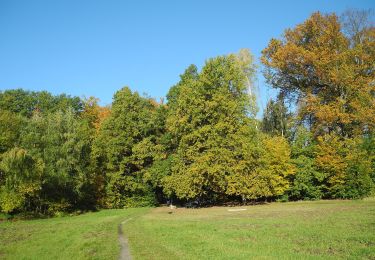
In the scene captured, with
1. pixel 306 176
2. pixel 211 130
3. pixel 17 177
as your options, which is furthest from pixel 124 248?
pixel 306 176

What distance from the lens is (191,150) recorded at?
43938 mm

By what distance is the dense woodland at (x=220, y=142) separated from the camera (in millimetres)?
42219

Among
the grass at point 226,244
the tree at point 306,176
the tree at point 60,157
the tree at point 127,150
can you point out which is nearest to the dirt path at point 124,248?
the grass at point 226,244

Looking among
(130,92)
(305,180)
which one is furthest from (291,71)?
(130,92)

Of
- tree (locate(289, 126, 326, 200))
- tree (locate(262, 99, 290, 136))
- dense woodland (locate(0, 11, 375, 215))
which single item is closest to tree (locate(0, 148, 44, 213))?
dense woodland (locate(0, 11, 375, 215))

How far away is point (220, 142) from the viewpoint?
1708 inches

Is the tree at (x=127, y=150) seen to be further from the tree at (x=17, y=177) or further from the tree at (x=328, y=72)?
the tree at (x=328, y=72)

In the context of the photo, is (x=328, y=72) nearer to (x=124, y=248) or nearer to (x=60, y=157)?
(x=60, y=157)

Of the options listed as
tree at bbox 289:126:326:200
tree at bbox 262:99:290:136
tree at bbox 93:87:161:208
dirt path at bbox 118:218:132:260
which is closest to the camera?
dirt path at bbox 118:218:132:260

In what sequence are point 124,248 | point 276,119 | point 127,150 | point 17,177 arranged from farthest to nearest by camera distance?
1. point 276,119
2. point 127,150
3. point 17,177
4. point 124,248

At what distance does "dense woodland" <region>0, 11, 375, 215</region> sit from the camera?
42.2 metres

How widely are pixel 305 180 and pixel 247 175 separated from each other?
31.4 ft

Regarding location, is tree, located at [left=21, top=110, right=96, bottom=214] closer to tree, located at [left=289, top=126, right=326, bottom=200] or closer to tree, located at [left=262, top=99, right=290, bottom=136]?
tree, located at [left=289, top=126, right=326, bottom=200]

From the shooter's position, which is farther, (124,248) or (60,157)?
(60,157)
